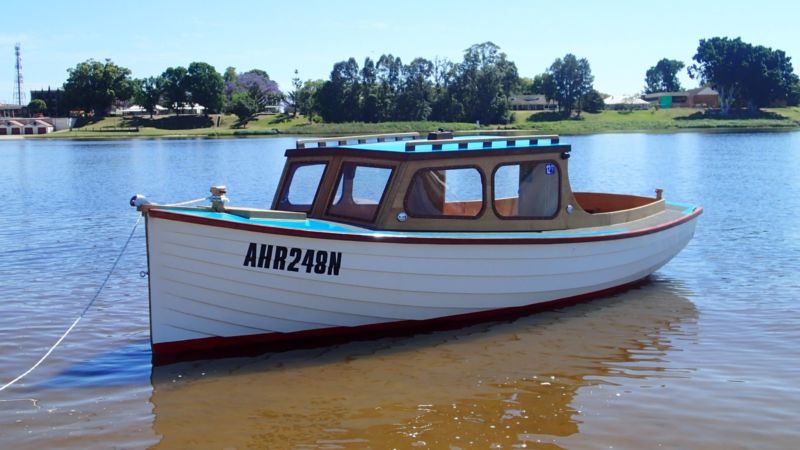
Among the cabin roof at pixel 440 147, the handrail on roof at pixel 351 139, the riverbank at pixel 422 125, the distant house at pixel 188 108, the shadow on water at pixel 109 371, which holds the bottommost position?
the shadow on water at pixel 109 371

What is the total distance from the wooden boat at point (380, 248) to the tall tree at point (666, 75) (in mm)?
190641

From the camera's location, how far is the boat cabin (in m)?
10.7

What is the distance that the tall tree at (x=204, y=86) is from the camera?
11769cm

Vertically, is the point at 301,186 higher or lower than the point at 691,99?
lower

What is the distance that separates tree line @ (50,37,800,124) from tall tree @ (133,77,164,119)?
5.8 inches

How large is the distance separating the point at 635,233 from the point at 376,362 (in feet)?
16.2

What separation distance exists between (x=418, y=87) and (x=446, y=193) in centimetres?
10371

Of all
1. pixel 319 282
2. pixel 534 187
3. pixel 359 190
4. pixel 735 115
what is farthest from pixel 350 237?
pixel 735 115

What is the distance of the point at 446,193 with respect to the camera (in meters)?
11.3

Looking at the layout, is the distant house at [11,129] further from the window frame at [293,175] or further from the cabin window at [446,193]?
the cabin window at [446,193]

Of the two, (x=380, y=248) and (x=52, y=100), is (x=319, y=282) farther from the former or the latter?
(x=52, y=100)

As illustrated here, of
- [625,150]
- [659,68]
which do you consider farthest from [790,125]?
[659,68]

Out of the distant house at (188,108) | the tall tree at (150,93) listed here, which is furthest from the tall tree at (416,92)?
the tall tree at (150,93)

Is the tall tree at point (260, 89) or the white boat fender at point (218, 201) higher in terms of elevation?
the tall tree at point (260, 89)
